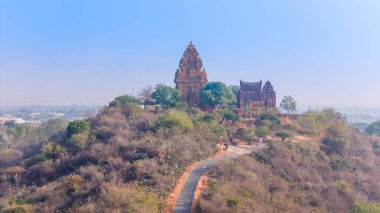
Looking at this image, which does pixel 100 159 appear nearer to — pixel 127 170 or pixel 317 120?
pixel 127 170

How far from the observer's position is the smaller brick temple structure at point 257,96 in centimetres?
4694

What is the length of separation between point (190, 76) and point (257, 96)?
935 centimetres

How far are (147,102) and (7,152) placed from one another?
1764cm

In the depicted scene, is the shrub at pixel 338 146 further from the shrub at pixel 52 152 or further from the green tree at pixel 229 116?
the shrub at pixel 52 152

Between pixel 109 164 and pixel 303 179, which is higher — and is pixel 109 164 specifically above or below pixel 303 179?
above

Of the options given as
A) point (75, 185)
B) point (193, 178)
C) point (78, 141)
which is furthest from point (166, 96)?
point (75, 185)

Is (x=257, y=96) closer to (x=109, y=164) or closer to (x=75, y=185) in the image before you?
(x=109, y=164)

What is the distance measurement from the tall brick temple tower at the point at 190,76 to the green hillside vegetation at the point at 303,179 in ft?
45.3

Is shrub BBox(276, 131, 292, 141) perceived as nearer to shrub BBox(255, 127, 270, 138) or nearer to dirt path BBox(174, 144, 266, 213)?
shrub BBox(255, 127, 270, 138)

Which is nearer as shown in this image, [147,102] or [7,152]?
[7,152]

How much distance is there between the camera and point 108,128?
28.5 metres

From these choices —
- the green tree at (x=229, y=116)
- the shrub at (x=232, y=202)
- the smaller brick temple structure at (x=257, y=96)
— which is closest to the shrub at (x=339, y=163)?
the green tree at (x=229, y=116)

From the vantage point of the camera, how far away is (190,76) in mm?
46281

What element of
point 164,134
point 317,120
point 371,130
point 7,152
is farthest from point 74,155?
point 371,130
